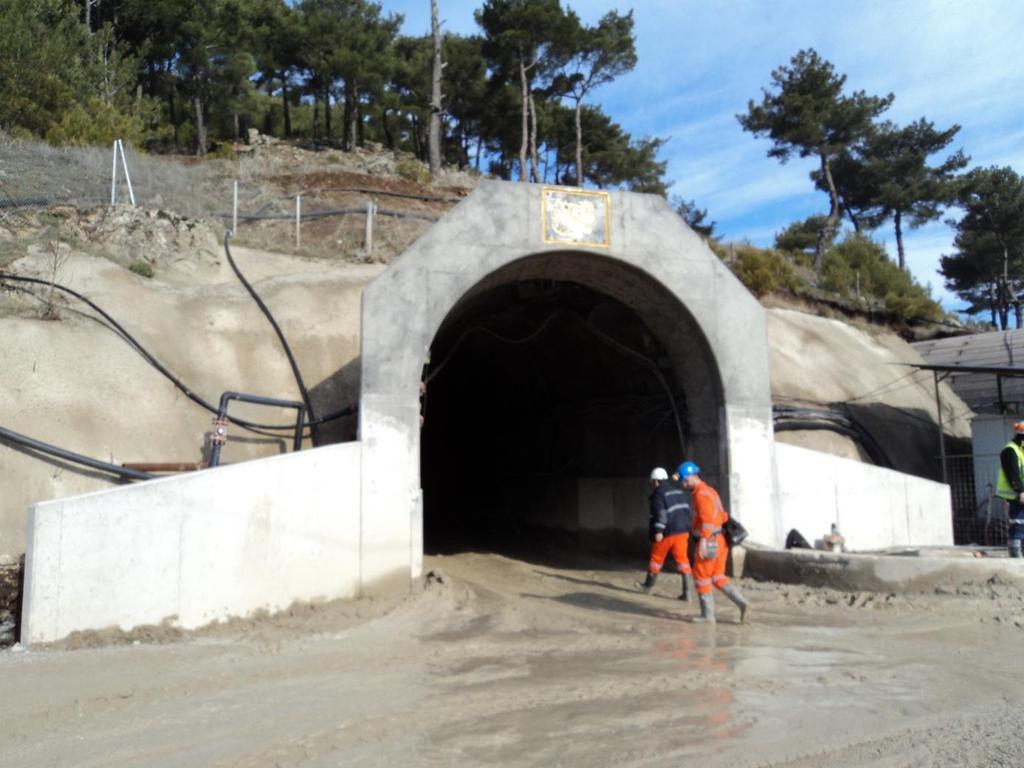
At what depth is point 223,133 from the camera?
4644 centimetres

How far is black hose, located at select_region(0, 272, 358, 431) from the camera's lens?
43.1 ft

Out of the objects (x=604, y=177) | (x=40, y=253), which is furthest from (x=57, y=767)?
(x=604, y=177)

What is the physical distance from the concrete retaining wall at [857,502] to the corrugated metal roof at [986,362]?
6872 mm

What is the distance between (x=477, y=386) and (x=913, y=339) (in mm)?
16841

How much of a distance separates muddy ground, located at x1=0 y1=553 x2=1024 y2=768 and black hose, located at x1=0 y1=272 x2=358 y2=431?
3.78 m

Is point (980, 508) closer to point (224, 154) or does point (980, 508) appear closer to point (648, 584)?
point (648, 584)

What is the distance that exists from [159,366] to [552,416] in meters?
8.44

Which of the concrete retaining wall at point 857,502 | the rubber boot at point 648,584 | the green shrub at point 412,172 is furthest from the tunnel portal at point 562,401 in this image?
the green shrub at point 412,172

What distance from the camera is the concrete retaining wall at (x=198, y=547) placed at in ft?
27.9

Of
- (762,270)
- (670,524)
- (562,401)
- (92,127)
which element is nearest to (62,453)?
(670,524)

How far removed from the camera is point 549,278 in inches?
556

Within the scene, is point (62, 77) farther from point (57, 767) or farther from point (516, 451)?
point (57, 767)

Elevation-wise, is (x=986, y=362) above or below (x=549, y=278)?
below

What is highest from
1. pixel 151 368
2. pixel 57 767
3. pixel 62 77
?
pixel 62 77
